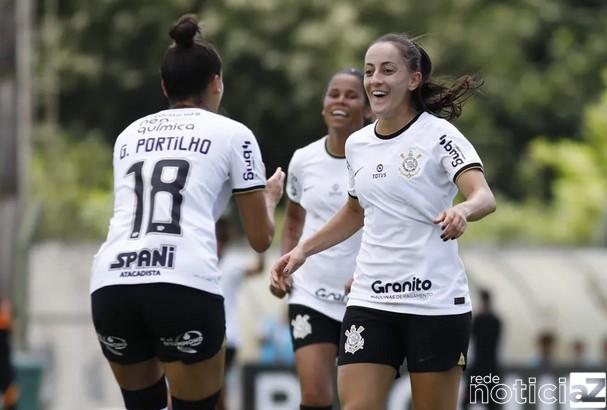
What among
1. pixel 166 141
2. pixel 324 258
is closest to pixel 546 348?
pixel 324 258

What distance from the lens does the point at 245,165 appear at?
633 cm

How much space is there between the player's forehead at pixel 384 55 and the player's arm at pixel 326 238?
2.38 feet

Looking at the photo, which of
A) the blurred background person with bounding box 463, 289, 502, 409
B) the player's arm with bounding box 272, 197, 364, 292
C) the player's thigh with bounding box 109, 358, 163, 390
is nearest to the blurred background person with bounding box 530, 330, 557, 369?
the blurred background person with bounding box 463, 289, 502, 409

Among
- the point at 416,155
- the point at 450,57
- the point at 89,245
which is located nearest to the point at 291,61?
the point at 450,57

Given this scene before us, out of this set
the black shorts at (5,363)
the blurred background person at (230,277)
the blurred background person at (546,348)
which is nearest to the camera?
the blurred background person at (230,277)

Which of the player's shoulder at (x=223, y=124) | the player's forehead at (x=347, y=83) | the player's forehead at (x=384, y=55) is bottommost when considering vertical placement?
the player's shoulder at (x=223, y=124)

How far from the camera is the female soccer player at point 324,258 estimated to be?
Result: 8266mm

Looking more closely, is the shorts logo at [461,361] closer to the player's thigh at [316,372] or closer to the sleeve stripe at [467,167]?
the sleeve stripe at [467,167]

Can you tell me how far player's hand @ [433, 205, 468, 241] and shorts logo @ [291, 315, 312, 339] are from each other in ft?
7.81

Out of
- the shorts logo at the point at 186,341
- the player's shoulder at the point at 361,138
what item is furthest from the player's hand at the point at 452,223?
the shorts logo at the point at 186,341

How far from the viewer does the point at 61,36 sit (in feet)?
107

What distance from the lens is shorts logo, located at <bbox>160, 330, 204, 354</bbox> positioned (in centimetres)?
609

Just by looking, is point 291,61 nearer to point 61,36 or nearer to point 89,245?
point 61,36

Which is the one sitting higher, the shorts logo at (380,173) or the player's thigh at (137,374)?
the shorts logo at (380,173)
